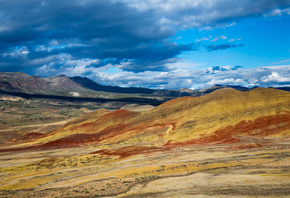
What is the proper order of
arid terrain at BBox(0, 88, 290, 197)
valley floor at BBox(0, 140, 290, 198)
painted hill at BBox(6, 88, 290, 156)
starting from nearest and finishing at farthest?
valley floor at BBox(0, 140, 290, 198), arid terrain at BBox(0, 88, 290, 197), painted hill at BBox(6, 88, 290, 156)

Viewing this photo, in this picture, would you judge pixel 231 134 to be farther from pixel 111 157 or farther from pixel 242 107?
pixel 111 157

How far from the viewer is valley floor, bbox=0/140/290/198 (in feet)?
83.4

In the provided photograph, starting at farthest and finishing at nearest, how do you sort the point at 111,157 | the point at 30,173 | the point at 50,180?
the point at 111,157, the point at 30,173, the point at 50,180

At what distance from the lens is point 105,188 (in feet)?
99.1

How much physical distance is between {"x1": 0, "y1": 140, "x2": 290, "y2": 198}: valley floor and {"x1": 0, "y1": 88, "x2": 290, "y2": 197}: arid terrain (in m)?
0.10

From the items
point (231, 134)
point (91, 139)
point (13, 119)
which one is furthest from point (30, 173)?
point (13, 119)

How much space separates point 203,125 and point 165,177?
134 feet

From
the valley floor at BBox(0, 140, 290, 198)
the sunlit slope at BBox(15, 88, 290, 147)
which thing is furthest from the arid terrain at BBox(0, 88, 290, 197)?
the sunlit slope at BBox(15, 88, 290, 147)

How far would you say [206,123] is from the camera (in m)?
72.3

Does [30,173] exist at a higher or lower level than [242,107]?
lower

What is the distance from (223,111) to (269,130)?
1401 cm

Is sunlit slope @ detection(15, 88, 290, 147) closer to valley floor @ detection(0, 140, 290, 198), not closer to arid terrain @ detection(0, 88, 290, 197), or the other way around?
arid terrain @ detection(0, 88, 290, 197)

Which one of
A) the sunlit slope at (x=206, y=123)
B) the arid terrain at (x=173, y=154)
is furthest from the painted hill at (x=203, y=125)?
the arid terrain at (x=173, y=154)

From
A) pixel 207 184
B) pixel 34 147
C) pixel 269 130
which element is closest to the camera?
→ pixel 207 184
